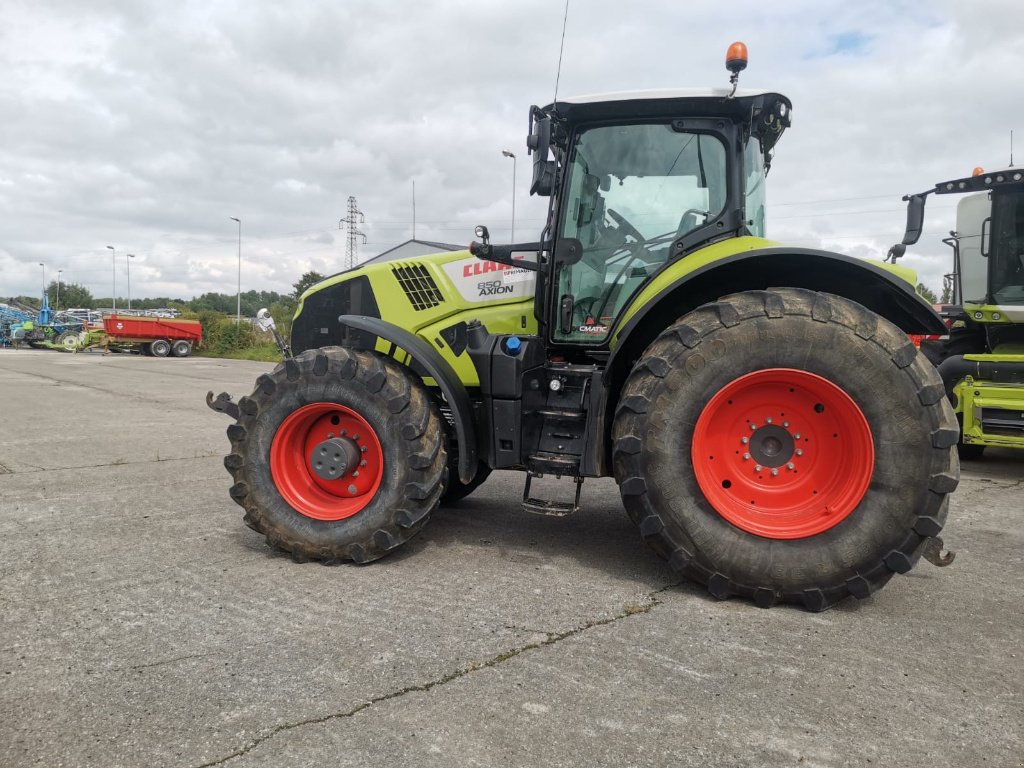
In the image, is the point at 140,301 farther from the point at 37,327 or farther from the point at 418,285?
the point at 418,285

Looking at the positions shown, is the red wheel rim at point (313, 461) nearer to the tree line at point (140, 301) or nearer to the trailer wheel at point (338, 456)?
the trailer wheel at point (338, 456)

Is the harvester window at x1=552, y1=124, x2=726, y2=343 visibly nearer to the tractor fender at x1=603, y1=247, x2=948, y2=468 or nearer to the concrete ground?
the tractor fender at x1=603, y1=247, x2=948, y2=468

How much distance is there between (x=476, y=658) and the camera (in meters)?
2.69

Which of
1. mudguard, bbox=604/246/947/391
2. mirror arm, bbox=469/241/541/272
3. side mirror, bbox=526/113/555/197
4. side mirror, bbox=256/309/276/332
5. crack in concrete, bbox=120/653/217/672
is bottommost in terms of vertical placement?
crack in concrete, bbox=120/653/217/672

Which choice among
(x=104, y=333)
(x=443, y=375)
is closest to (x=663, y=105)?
(x=443, y=375)

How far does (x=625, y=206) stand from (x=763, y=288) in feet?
2.90

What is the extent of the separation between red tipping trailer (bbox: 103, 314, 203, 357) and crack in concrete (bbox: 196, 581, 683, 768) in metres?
35.5

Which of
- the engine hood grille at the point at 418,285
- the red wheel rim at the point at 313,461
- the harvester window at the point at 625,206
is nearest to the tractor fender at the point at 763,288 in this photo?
the harvester window at the point at 625,206

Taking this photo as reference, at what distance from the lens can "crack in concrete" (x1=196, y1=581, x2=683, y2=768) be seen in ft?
7.02

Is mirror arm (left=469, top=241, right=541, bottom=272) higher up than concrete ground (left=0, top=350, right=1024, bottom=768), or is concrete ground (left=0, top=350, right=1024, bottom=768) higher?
mirror arm (left=469, top=241, right=541, bottom=272)

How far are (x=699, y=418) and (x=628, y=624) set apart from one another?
39.1 inches

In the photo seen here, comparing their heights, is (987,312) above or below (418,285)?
above

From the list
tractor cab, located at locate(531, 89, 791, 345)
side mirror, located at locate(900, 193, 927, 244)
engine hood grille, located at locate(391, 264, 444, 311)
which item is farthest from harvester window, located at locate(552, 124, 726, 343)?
side mirror, located at locate(900, 193, 927, 244)

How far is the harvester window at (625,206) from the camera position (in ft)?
12.7
